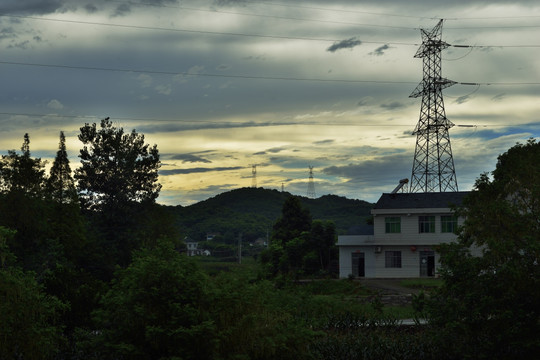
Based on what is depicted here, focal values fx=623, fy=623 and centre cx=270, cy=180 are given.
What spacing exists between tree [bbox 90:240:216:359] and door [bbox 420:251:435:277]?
3477 centimetres

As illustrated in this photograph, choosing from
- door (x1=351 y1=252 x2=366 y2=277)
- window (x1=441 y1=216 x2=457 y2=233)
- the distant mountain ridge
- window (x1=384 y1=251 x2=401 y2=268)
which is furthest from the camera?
the distant mountain ridge

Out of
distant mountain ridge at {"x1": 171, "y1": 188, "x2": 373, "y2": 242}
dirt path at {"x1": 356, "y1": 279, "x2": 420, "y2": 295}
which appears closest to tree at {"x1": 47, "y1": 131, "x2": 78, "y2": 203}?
dirt path at {"x1": 356, "y1": 279, "x2": 420, "y2": 295}

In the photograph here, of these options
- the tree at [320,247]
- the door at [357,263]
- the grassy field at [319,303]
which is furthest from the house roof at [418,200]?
the grassy field at [319,303]

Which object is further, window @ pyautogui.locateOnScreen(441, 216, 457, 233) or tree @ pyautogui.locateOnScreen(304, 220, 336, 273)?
tree @ pyautogui.locateOnScreen(304, 220, 336, 273)

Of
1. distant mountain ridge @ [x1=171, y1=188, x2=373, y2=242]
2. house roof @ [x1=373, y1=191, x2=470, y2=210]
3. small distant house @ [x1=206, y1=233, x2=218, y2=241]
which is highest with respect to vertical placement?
distant mountain ridge @ [x1=171, y1=188, x2=373, y2=242]

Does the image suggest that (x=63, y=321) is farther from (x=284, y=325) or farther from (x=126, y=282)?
(x=284, y=325)

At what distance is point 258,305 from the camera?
1458 centimetres

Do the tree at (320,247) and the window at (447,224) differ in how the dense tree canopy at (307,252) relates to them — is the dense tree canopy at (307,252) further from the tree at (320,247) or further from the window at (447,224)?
the window at (447,224)

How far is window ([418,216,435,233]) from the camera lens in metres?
46.1

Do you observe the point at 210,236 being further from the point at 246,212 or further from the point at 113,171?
the point at 113,171

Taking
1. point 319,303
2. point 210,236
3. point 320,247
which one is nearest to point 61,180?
point 320,247

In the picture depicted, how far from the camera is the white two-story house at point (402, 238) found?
45.9 metres

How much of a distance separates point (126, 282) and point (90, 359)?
2675mm

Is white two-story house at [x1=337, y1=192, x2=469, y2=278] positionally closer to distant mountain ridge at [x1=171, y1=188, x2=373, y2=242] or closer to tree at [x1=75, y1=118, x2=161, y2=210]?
tree at [x1=75, y1=118, x2=161, y2=210]
